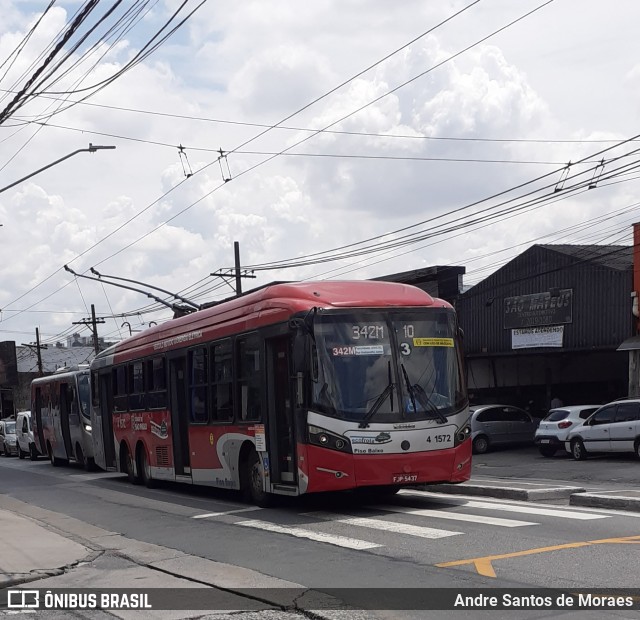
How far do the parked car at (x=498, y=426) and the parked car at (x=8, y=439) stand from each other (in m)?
22.4

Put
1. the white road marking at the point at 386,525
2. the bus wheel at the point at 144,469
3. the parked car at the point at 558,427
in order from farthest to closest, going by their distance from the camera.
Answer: the parked car at the point at 558,427, the bus wheel at the point at 144,469, the white road marking at the point at 386,525

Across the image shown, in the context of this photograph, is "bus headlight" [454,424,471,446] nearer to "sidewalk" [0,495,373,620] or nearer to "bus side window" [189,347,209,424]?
"sidewalk" [0,495,373,620]

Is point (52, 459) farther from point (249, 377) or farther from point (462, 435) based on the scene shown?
point (462, 435)

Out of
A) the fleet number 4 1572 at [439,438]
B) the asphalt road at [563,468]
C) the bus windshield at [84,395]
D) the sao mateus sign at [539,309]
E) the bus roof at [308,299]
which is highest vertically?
the sao mateus sign at [539,309]

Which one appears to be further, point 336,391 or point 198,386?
point 198,386

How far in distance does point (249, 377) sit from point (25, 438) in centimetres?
2856

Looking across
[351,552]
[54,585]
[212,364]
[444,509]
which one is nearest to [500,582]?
[351,552]

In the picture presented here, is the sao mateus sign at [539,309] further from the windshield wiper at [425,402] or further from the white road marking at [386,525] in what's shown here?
the white road marking at [386,525]

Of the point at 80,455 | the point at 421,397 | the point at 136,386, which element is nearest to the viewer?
the point at 421,397

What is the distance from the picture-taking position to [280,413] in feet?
47.3

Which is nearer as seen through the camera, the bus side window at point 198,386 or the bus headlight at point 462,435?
the bus headlight at point 462,435

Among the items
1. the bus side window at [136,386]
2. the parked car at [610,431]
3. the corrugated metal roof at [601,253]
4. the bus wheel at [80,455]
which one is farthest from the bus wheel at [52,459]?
the corrugated metal roof at [601,253]

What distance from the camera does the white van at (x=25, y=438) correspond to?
40141 millimetres

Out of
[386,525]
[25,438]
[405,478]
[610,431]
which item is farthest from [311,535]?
[25,438]
